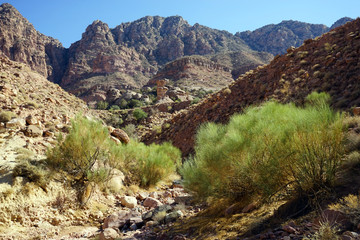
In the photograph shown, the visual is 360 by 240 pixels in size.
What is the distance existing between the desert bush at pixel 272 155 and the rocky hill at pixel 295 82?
5.86 m

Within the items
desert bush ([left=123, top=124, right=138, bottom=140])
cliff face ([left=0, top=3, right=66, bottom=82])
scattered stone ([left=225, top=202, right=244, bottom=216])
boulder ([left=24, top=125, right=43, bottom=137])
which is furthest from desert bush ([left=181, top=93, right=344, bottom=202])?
cliff face ([left=0, top=3, right=66, bottom=82])

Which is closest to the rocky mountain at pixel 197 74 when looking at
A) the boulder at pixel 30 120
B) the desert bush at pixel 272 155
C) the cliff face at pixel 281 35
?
the boulder at pixel 30 120

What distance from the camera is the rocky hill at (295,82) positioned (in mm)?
11656

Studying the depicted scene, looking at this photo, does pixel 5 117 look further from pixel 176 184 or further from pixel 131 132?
pixel 131 132

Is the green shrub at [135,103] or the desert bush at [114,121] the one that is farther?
the green shrub at [135,103]

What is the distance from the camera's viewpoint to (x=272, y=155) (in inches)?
Result: 164

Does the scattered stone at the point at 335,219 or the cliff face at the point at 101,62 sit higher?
the cliff face at the point at 101,62

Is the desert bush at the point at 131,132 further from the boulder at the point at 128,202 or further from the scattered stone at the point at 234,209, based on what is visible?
the scattered stone at the point at 234,209

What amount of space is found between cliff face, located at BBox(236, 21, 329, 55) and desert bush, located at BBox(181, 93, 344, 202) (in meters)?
110

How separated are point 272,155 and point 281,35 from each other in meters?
120

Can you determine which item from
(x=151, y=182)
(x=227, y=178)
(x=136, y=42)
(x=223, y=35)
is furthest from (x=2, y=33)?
(x=227, y=178)

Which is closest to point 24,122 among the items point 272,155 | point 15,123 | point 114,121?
point 15,123

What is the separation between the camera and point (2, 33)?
74125mm

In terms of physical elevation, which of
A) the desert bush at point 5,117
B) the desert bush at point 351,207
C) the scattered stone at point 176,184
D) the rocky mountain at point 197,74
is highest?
the rocky mountain at point 197,74
